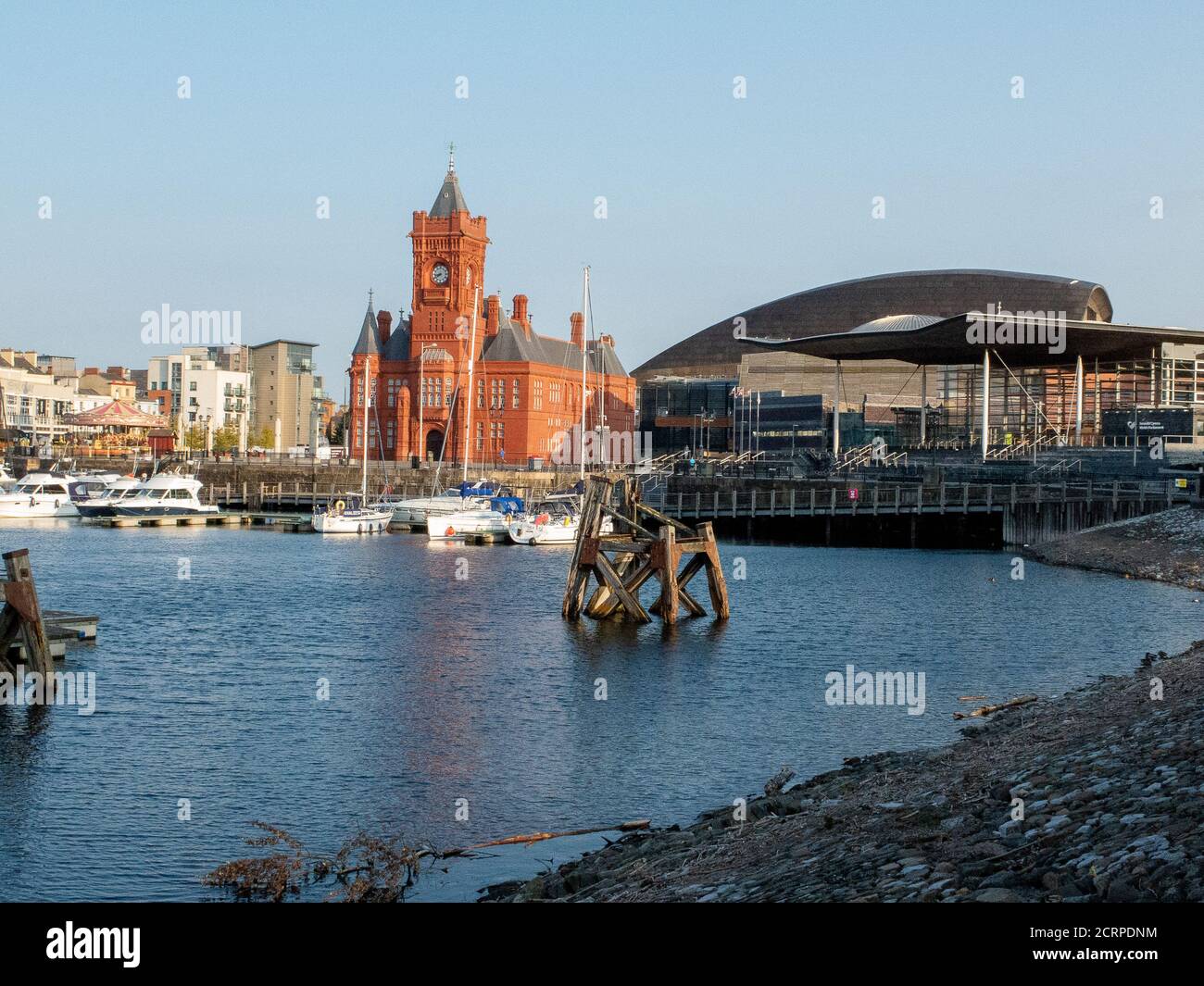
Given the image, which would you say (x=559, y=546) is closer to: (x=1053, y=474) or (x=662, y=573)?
(x=1053, y=474)

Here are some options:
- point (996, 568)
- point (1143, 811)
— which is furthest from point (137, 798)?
point (996, 568)

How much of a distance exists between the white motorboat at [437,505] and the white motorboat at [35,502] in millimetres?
23933

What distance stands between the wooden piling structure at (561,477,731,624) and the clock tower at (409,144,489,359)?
2956 inches

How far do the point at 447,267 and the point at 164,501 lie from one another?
33683 mm

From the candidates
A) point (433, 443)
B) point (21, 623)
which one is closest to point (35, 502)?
point (433, 443)

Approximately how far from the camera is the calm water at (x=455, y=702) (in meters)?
18.7

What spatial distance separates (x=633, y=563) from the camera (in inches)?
1672

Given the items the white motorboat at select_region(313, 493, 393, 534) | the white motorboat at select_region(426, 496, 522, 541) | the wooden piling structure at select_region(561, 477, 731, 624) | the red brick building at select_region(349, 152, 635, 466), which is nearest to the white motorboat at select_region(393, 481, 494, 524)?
the white motorboat at select_region(313, 493, 393, 534)

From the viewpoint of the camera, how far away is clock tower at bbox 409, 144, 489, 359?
11425 cm

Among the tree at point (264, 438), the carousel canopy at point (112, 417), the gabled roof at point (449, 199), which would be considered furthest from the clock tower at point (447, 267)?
the tree at point (264, 438)

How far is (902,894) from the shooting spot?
11.5 m

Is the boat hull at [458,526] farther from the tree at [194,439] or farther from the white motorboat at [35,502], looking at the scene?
the tree at [194,439]

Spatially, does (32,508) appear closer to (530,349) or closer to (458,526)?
(458,526)

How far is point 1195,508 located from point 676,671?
4311 cm
